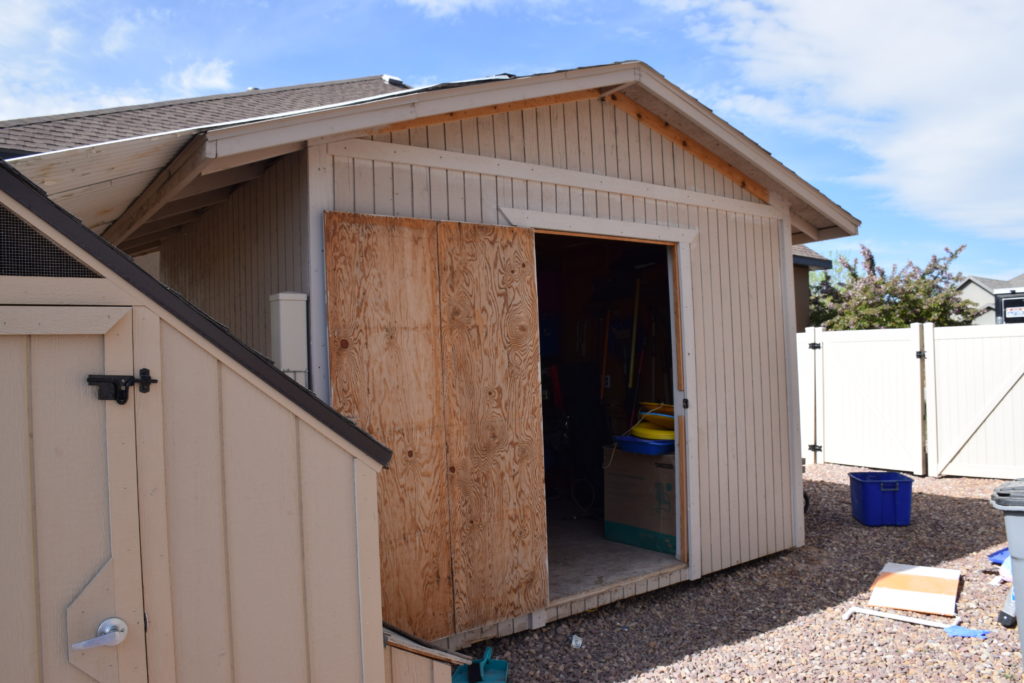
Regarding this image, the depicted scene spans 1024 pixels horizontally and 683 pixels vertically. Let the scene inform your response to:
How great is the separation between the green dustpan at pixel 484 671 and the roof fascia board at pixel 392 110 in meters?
2.67

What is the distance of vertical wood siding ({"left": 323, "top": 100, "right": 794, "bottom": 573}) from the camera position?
3824 millimetres

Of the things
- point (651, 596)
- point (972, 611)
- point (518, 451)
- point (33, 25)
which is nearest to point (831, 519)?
point (972, 611)

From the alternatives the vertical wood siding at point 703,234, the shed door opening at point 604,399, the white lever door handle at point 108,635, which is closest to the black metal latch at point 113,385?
the white lever door handle at point 108,635

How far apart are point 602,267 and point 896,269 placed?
37.0ft

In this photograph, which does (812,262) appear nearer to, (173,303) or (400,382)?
(400,382)

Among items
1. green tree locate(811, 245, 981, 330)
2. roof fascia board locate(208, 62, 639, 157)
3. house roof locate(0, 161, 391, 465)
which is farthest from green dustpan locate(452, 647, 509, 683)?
green tree locate(811, 245, 981, 330)

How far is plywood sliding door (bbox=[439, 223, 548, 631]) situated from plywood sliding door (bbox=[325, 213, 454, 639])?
0.30 ft

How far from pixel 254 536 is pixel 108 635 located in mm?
417

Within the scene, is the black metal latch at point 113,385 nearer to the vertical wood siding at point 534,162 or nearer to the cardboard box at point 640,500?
the vertical wood siding at point 534,162

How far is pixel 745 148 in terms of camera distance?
514 centimetres

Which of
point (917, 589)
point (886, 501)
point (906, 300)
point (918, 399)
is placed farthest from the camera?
point (906, 300)

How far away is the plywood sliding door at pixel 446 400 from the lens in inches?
135

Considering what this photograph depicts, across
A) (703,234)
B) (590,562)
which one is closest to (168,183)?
(703,234)

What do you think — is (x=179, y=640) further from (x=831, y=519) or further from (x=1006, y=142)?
(x=1006, y=142)
